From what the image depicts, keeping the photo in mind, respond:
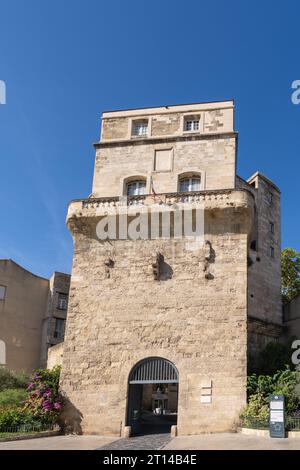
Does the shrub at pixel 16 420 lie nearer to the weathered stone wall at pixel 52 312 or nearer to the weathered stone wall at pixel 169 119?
the weathered stone wall at pixel 169 119

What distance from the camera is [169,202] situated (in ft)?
53.9

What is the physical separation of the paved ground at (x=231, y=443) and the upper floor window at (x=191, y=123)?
11321 mm

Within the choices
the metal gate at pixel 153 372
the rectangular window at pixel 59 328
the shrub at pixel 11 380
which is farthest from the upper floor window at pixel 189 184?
the rectangular window at pixel 59 328

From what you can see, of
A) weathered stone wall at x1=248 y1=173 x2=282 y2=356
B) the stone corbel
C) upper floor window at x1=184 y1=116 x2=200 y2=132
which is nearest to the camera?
the stone corbel

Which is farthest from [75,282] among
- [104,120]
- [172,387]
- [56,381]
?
[172,387]

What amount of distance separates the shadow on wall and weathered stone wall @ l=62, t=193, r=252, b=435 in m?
0.05

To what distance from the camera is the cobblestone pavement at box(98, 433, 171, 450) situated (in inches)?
460

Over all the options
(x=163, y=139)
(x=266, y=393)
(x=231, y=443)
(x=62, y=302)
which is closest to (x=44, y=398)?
(x=231, y=443)

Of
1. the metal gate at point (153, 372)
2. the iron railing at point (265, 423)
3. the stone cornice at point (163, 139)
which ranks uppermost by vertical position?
the stone cornice at point (163, 139)

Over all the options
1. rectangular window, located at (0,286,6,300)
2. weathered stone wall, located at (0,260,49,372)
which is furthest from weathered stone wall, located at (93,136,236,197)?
weathered stone wall, located at (0,260,49,372)

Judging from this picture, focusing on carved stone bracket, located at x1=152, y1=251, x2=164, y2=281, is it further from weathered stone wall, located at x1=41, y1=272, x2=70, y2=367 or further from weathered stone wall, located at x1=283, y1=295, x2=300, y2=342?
weathered stone wall, located at x1=41, y1=272, x2=70, y2=367

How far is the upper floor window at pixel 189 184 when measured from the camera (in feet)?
58.4

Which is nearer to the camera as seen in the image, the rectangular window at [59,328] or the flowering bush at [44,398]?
the flowering bush at [44,398]
